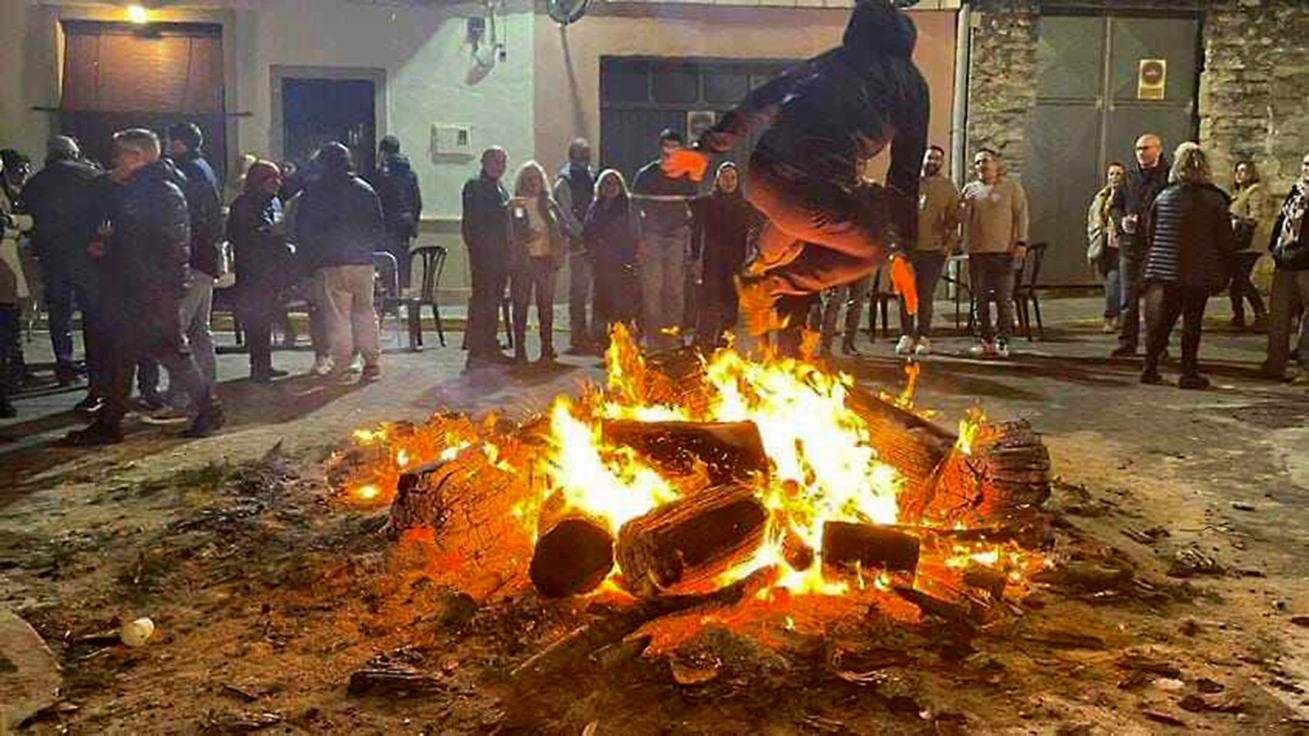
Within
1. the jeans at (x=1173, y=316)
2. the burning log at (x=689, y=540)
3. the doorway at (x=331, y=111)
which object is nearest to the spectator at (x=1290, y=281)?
the jeans at (x=1173, y=316)

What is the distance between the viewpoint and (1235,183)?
15641 mm

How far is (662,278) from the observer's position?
12930mm

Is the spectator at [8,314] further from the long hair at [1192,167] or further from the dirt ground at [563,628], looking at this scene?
the long hair at [1192,167]

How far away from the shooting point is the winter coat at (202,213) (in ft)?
31.2

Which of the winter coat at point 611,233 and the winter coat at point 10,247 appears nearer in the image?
the winter coat at point 10,247

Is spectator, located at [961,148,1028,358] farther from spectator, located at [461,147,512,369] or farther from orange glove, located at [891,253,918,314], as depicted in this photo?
orange glove, located at [891,253,918,314]

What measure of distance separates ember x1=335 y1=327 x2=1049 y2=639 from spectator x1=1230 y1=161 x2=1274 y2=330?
9.44 metres

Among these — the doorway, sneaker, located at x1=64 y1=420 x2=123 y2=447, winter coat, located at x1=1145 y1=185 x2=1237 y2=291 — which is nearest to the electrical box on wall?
the doorway

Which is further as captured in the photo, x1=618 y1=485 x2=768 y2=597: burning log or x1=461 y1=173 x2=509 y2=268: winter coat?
x1=461 y1=173 x2=509 y2=268: winter coat

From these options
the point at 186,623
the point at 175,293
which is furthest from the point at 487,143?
the point at 186,623

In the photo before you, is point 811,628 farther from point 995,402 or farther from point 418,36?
point 418,36

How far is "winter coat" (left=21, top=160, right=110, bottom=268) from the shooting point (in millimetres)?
10719

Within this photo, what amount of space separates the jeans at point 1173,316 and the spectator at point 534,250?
5582 millimetres

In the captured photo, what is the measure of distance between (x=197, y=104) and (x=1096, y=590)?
46.3ft
